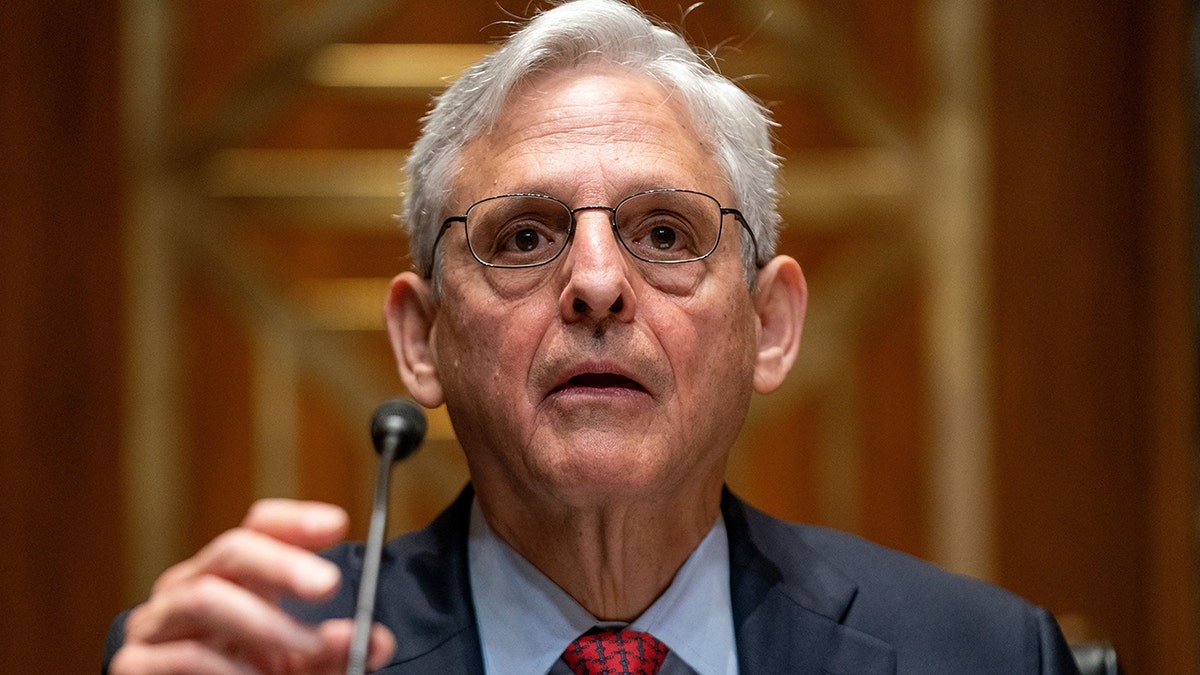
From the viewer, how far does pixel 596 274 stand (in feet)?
5.22

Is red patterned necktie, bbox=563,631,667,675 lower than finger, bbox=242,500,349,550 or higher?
lower

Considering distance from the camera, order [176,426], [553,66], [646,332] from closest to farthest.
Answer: [646,332] → [553,66] → [176,426]

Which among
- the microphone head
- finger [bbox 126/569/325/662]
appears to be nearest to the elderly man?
the microphone head

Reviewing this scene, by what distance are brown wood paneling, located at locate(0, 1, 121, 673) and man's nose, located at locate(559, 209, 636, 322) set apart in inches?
83.7

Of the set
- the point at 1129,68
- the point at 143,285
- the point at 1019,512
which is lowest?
the point at 1019,512

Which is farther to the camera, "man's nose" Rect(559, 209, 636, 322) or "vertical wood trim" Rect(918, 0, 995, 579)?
"vertical wood trim" Rect(918, 0, 995, 579)

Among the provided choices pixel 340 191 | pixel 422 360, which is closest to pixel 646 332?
pixel 422 360

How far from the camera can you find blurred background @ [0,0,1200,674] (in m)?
3.35

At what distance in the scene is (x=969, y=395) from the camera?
11.2 feet

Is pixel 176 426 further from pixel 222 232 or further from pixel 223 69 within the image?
pixel 223 69

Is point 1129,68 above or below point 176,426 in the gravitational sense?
above

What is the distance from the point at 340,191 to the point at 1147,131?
214 centimetres

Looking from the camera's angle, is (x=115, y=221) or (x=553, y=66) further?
(x=115, y=221)

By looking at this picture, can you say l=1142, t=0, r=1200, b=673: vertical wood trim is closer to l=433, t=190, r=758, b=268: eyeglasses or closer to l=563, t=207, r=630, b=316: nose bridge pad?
l=433, t=190, r=758, b=268: eyeglasses
